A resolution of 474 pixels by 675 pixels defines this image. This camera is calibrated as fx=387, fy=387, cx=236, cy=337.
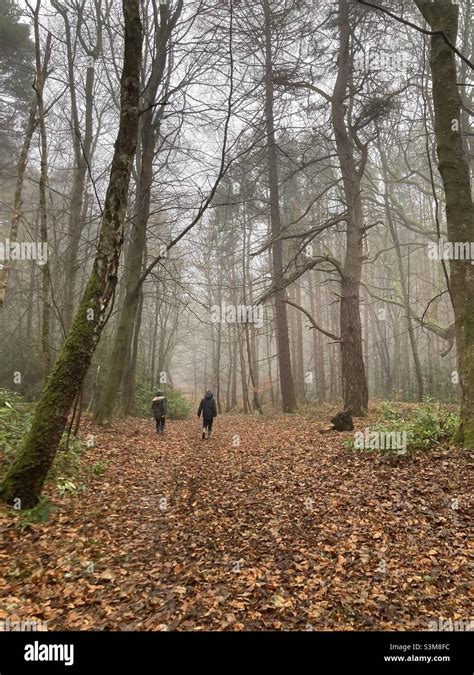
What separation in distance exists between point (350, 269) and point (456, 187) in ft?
18.5

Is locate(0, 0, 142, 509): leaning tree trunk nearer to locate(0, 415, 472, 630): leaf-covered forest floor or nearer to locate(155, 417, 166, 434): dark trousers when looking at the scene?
locate(0, 415, 472, 630): leaf-covered forest floor

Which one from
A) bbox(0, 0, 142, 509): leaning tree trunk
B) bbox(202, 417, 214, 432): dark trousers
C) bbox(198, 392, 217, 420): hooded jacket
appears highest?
bbox(0, 0, 142, 509): leaning tree trunk

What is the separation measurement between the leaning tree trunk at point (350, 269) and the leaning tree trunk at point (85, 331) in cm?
772

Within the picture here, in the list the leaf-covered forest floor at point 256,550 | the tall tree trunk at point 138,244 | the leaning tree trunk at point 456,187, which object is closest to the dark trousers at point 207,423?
the tall tree trunk at point 138,244

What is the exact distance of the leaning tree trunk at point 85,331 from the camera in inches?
215

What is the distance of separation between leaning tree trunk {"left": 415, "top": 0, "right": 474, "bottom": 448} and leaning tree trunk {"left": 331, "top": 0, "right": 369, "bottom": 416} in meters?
5.08

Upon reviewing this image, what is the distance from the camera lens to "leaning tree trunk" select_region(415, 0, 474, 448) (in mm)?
6664

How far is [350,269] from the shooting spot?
1250 centimetres

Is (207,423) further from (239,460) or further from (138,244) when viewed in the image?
(138,244)

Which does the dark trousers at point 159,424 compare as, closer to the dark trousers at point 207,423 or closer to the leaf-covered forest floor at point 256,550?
the dark trousers at point 207,423

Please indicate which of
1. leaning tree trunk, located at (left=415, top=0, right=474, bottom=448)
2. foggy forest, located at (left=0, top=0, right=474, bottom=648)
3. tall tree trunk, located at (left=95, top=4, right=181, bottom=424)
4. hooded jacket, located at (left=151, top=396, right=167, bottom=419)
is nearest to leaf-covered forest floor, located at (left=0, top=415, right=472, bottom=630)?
foggy forest, located at (left=0, top=0, right=474, bottom=648)
